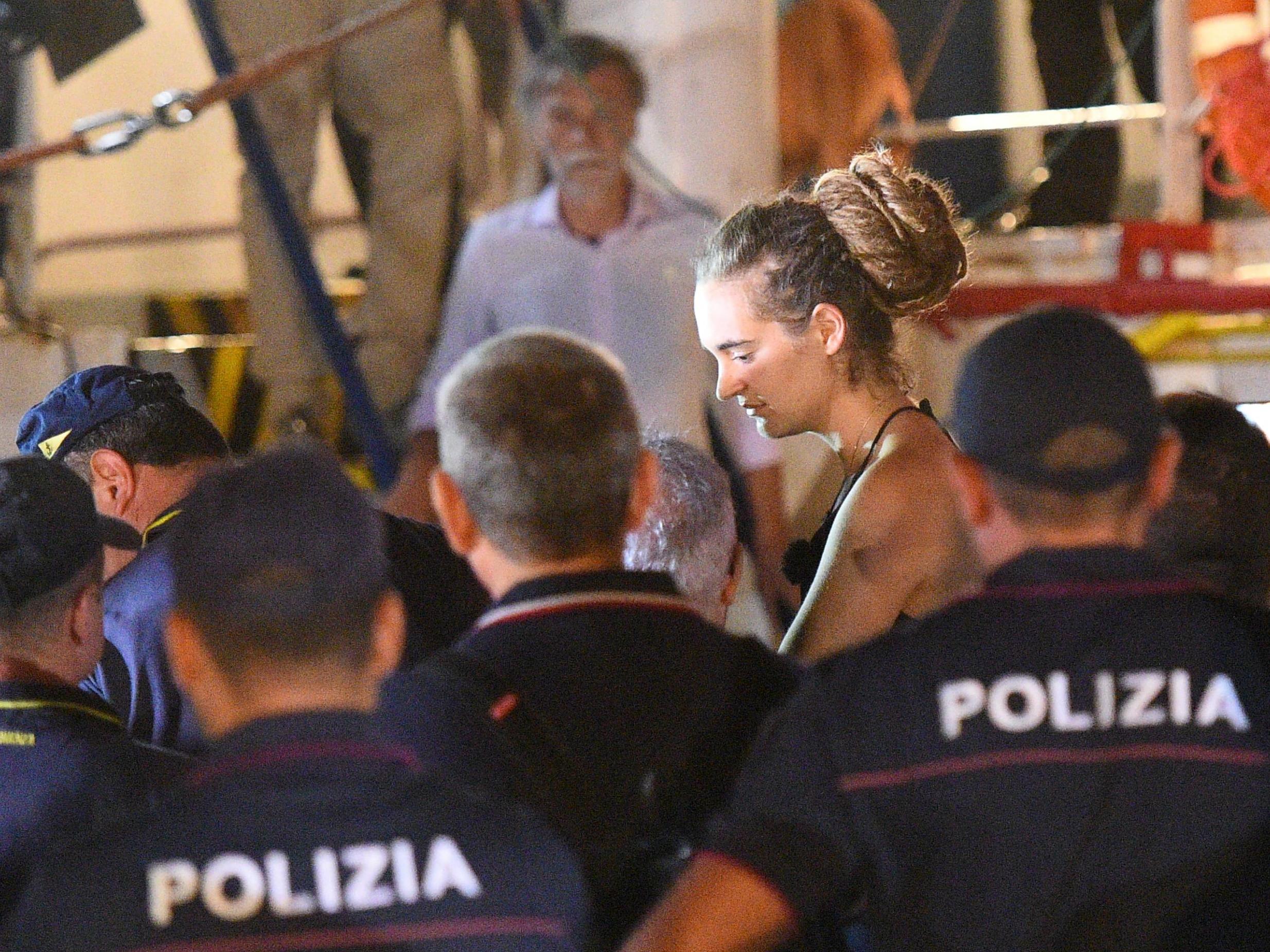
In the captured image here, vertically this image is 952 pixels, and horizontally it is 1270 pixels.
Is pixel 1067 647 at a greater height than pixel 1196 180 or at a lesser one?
greater

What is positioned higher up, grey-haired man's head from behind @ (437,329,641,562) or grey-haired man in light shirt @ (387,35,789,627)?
grey-haired man's head from behind @ (437,329,641,562)

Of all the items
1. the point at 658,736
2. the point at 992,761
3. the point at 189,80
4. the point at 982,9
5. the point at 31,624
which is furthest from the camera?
the point at 982,9

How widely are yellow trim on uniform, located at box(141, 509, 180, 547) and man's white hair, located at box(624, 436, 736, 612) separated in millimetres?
774

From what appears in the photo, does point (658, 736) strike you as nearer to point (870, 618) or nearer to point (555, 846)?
point (555, 846)

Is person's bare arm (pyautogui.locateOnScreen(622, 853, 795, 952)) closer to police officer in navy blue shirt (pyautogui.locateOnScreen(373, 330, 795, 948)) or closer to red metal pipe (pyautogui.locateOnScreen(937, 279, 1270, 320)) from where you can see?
police officer in navy blue shirt (pyautogui.locateOnScreen(373, 330, 795, 948))

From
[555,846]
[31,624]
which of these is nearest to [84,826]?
[31,624]

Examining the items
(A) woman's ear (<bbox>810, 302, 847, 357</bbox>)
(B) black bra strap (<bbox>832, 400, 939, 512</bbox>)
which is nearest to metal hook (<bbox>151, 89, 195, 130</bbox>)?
(A) woman's ear (<bbox>810, 302, 847, 357</bbox>)

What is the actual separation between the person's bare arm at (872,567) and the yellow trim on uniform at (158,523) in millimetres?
997

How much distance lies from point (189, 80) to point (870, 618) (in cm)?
532

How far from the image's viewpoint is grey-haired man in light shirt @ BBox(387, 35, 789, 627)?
4762mm

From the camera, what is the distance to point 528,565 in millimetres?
2014

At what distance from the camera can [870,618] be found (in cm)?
268

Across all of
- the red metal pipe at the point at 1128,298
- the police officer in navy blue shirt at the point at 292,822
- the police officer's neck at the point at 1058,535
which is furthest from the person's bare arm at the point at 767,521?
the police officer in navy blue shirt at the point at 292,822

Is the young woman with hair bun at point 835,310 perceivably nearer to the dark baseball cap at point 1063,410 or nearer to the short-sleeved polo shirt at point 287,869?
the dark baseball cap at point 1063,410
